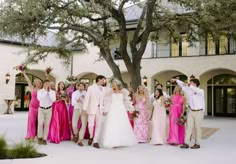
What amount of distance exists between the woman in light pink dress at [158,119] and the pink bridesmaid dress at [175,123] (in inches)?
9.1

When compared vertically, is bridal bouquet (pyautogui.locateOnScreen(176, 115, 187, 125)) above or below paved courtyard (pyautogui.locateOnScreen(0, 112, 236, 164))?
above

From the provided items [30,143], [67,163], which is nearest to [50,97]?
[30,143]

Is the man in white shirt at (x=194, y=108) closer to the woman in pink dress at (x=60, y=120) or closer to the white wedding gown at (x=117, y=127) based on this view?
the white wedding gown at (x=117, y=127)

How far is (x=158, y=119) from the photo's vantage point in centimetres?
1011

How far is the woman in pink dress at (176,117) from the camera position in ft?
32.4

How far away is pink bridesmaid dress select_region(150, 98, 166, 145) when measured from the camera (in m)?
9.85

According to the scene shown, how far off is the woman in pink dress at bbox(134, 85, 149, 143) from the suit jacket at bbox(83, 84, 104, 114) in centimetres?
142

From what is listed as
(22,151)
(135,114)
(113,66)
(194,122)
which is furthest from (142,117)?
(22,151)

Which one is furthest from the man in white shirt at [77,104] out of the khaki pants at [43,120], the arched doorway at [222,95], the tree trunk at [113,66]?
the arched doorway at [222,95]

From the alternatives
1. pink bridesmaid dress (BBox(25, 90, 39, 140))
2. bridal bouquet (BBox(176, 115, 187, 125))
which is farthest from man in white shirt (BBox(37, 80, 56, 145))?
bridal bouquet (BBox(176, 115, 187, 125))

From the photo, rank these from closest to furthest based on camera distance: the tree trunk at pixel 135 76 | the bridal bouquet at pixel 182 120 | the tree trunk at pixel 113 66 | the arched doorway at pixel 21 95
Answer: the bridal bouquet at pixel 182 120, the tree trunk at pixel 135 76, the tree trunk at pixel 113 66, the arched doorway at pixel 21 95

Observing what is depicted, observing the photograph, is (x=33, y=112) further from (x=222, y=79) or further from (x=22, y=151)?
(x=222, y=79)

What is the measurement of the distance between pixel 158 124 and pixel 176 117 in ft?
1.86

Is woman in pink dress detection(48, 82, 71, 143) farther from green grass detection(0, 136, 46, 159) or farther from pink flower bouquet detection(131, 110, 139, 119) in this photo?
green grass detection(0, 136, 46, 159)
